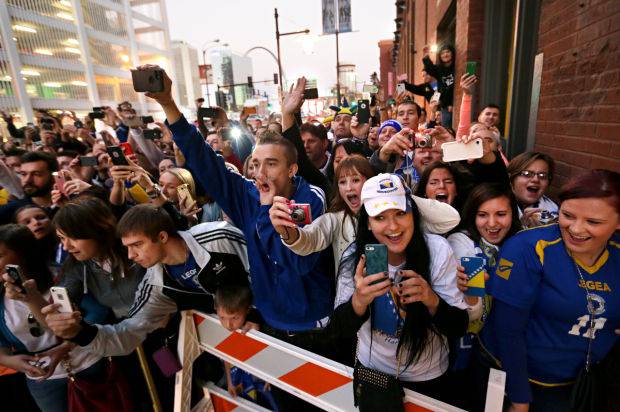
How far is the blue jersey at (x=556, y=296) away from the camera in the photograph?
5.20 feet

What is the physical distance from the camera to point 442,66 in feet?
22.9

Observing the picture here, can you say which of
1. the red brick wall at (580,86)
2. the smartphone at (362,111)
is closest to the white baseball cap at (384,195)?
the red brick wall at (580,86)

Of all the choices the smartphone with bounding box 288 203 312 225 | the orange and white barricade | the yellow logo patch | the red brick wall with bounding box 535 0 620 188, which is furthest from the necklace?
the smartphone with bounding box 288 203 312 225

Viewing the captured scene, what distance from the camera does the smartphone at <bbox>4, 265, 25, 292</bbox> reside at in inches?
83.7

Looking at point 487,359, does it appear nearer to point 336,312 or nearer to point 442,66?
point 336,312

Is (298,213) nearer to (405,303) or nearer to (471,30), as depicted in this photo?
(405,303)

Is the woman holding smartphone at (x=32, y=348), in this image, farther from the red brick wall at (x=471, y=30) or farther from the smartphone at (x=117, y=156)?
the red brick wall at (x=471, y=30)

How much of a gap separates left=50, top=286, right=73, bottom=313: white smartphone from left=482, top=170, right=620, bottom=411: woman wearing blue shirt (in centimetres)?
241

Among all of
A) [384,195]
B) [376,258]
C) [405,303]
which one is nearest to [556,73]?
[384,195]

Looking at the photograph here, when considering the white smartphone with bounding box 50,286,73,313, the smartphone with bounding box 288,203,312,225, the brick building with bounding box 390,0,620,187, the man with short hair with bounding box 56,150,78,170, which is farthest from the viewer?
the man with short hair with bounding box 56,150,78,170

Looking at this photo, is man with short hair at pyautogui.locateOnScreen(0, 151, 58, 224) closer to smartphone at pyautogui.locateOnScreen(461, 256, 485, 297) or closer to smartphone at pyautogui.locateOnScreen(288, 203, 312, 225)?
smartphone at pyautogui.locateOnScreen(288, 203, 312, 225)

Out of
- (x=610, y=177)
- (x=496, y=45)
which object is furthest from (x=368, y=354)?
(x=496, y=45)

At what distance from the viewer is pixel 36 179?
384 cm

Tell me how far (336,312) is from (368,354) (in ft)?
1.22
